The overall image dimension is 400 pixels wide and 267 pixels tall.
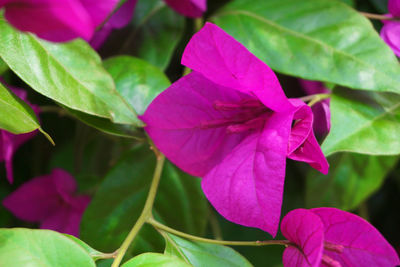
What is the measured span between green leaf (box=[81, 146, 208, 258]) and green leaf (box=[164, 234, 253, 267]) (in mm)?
65

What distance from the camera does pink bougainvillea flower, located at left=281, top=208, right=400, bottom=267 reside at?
0.29 m

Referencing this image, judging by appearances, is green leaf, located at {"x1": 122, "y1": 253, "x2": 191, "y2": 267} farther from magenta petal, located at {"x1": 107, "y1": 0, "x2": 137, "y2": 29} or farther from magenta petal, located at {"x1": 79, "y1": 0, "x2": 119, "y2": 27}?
magenta petal, located at {"x1": 107, "y1": 0, "x2": 137, "y2": 29}

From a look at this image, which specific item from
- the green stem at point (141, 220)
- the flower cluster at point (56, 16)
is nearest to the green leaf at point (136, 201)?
the green stem at point (141, 220)

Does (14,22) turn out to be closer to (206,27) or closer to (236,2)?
(206,27)

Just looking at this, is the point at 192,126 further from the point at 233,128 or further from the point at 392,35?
the point at 392,35

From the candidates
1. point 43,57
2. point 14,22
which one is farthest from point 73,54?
point 14,22

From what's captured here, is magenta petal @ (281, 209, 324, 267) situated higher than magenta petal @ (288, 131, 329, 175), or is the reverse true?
magenta petal @ (288, 131, 329, 175)

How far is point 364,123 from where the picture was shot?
0.36 m

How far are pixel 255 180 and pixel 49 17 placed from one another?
0.50ft

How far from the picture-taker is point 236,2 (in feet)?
1.52

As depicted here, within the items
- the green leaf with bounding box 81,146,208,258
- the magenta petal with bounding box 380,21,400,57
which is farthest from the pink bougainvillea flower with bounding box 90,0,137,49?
the magenta petal with bounding box 380,21,400,57

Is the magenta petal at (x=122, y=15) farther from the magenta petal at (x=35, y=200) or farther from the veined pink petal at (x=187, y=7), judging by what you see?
the magenta petal at (x=35, y=200)

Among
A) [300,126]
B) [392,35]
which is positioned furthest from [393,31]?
[300,126]

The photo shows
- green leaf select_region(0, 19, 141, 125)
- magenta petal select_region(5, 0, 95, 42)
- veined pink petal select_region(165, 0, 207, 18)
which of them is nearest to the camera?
magenta petal select_region(5, 0, 95, 42)
